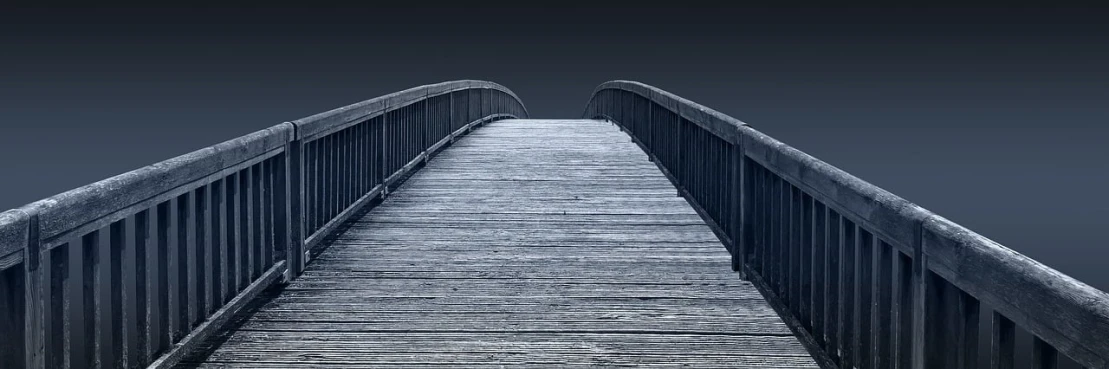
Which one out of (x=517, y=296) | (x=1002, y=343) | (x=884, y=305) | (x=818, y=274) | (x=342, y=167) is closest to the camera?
(x=1002, y=343)

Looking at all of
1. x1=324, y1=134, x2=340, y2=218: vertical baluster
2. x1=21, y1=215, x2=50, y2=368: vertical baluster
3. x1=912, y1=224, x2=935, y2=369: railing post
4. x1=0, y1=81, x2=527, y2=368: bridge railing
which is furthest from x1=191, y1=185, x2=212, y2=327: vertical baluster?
x1=912, y1=224, x2=935, y2=369: railing post

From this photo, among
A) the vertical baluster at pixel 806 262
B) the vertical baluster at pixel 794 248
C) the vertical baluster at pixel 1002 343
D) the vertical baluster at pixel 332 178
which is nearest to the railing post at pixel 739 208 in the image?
the vertical baluster at pixel 794 248

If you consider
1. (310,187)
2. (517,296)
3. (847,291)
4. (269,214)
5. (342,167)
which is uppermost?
(342,167)

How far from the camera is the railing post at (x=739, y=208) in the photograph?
752cm

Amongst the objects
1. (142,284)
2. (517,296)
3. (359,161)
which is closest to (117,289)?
(142,284)

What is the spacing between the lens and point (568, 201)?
38.3 ft

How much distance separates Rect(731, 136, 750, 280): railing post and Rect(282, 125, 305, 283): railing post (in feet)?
9.64

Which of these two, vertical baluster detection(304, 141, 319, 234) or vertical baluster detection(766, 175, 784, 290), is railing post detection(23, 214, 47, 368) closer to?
vertical baluster detection(766, 175, 784, 290)

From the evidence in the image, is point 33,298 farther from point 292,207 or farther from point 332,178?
point 332,178

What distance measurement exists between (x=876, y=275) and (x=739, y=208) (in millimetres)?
3392

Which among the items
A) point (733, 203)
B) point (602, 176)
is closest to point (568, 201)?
point (602, 176)

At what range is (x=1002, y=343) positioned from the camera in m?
3.29

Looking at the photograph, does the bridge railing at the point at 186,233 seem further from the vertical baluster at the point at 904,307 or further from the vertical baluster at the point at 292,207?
the vertical baluster at the point at 904,307

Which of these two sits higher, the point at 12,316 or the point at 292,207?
the point at 292,207
